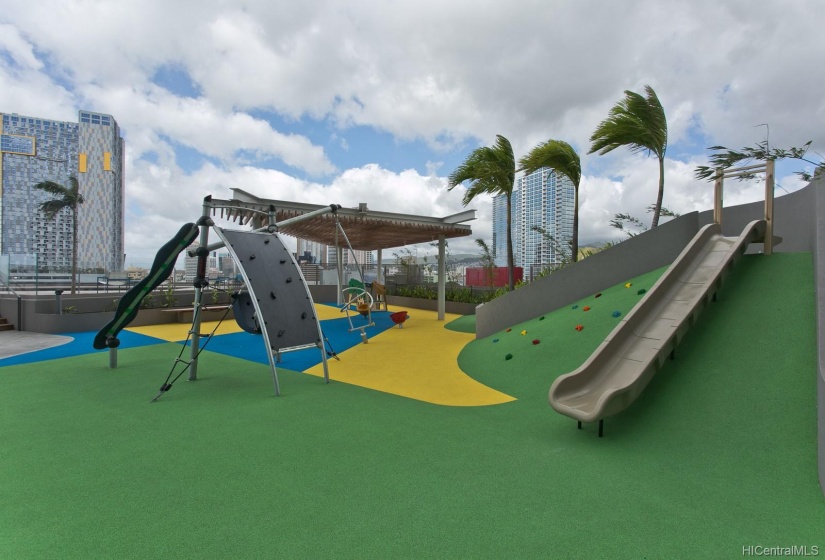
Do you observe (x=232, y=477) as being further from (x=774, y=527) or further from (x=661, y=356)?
(x=661, y=356)

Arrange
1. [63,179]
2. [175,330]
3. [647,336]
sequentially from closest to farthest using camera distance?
[647,336], [175,330], [63,179]

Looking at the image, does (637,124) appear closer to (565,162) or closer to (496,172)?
(565,162)

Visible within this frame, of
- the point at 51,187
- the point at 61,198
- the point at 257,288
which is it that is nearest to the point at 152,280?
the point at 257,288

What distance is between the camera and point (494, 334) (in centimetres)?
942

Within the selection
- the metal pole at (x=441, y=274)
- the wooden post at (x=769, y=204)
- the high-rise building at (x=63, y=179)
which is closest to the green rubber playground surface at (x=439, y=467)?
the wooden post at (x=769, y=204)

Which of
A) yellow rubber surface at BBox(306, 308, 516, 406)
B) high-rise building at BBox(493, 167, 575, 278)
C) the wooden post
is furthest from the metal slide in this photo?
high-rise building at BBox(493, 167, 575, 278)

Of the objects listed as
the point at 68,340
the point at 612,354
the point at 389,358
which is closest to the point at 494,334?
the point at 389,358

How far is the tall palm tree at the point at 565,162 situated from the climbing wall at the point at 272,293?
8.15 m

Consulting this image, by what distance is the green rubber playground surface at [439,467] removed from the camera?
7.70 feet

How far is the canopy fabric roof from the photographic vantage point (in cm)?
980

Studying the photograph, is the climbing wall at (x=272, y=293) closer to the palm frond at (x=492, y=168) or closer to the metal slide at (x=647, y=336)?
the metal slide at (x=647, y=336)

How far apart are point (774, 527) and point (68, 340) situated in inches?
555

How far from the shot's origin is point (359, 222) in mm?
12633

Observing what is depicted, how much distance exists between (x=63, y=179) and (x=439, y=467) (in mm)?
52340
